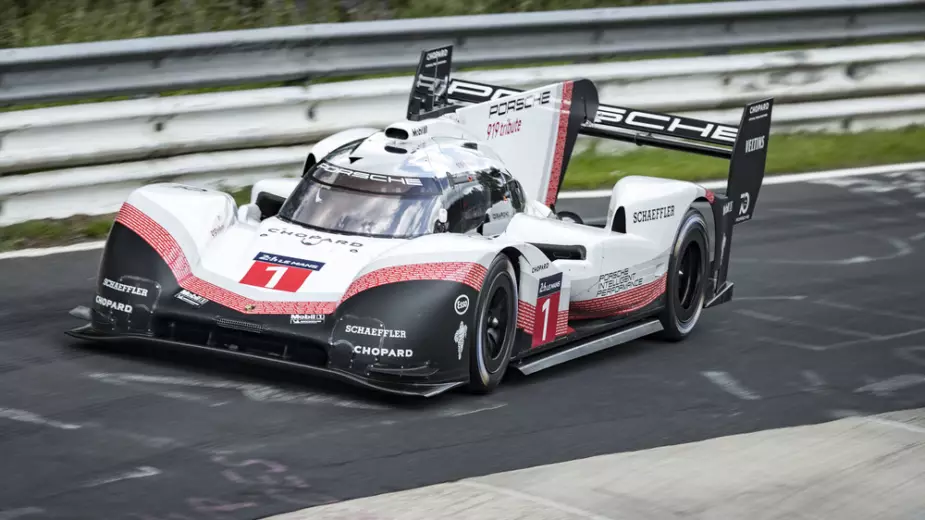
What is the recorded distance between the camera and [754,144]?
1004 cm

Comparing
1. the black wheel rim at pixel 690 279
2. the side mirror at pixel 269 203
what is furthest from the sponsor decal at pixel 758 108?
the side mirror at pixel 269 203

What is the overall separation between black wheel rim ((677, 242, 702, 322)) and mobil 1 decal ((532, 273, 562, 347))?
157 centimetres

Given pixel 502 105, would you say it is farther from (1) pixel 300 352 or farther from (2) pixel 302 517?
(2) pixel 302 517

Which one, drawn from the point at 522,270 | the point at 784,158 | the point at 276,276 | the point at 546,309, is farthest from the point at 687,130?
the point at 784,158

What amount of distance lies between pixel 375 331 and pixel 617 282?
6.61 ft

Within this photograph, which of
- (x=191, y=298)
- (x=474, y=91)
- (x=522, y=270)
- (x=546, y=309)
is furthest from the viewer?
(x=474, y=91)

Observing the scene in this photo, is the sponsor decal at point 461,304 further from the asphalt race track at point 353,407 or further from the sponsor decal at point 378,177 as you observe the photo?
the sponsor decal at point 378,177

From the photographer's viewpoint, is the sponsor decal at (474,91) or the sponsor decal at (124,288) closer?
the sponsor decal at (124,288)

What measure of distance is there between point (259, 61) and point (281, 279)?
4.53 metres

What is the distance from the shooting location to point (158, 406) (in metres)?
7.02

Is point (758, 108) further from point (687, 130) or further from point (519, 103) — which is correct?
point (519, 103)

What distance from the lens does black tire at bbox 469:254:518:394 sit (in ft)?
24.4

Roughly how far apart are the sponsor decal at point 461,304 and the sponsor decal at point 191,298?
4.20ft

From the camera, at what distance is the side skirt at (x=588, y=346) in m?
7.94
